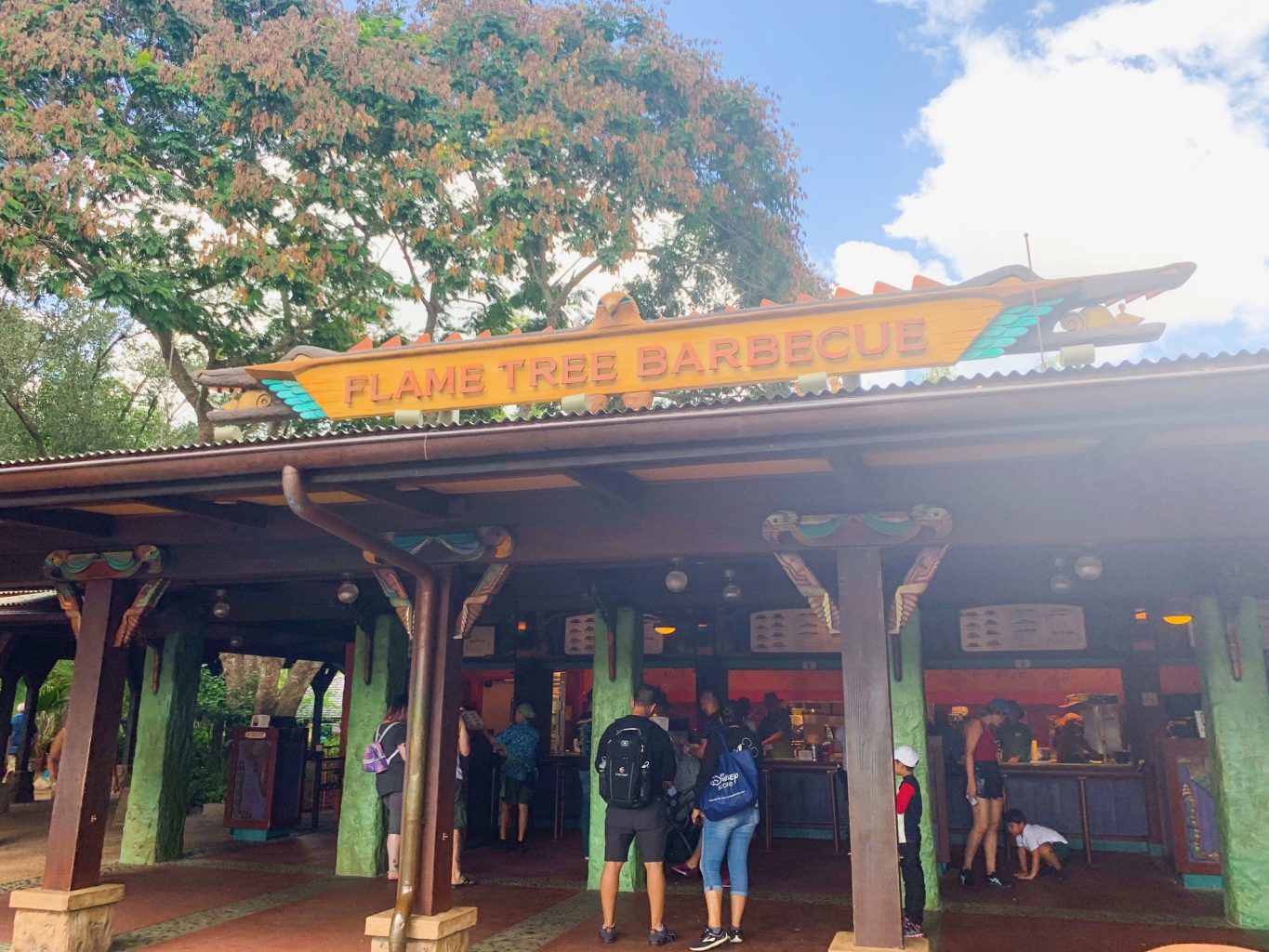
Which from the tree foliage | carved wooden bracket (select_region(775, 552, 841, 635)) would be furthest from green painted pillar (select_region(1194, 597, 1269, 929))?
the tree foliage

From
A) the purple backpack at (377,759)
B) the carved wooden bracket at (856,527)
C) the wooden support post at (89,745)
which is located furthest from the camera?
the purple backpack at (377,759)

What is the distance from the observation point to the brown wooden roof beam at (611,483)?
501cm

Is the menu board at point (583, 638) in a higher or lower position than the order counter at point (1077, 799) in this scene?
higher

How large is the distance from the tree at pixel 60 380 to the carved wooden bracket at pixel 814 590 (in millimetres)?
17048

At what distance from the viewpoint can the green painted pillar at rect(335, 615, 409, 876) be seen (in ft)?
29.6

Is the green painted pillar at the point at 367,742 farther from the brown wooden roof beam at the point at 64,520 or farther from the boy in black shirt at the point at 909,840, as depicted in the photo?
the boy in black shirt at the point at 909,840

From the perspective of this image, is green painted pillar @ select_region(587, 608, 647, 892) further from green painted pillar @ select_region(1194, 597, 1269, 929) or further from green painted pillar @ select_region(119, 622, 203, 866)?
green painted pillar @ select_region(119, 622, 203, 866)

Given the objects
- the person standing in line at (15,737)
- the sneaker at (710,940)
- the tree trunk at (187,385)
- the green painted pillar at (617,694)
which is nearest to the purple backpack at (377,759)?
the green painted pillar at (617,694)

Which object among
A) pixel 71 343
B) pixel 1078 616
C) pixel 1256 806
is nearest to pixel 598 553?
pixel 1256 806

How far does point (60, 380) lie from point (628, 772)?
17480mm

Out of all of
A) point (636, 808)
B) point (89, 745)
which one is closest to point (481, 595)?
point (636, 808)

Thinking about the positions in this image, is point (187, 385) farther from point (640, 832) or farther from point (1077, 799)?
point (1077, 799)

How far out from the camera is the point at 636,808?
21.0 feet

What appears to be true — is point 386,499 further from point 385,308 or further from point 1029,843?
point 385,308
